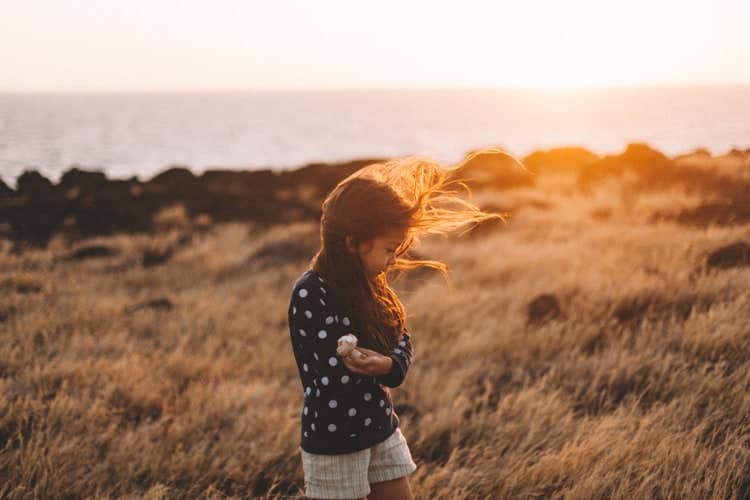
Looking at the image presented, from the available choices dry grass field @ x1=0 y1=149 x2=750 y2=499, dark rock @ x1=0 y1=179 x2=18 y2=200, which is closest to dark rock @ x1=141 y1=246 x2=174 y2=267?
dry grass field @ x1=0 y1=149 x2=750 y2=499

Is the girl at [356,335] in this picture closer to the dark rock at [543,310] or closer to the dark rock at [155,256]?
the dark rock at [543,310]

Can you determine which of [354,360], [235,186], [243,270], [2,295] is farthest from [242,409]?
[235,186]

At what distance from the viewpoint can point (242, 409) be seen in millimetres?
4441

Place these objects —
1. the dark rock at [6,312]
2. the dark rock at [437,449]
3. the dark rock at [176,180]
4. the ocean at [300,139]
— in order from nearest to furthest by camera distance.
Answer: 1. the dark rock at [437,449]
2. the dark rock at [6,312]
3. the dark rock at [176,180]
4. the ocean at [300,139]

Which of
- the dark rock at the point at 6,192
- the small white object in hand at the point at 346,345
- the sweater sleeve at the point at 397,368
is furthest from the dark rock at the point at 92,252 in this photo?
the small white object in hand at the point at 346,345

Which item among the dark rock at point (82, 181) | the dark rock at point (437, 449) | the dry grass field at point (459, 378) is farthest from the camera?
the dark rock at point (82, 181)

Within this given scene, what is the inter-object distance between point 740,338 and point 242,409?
3.49 m

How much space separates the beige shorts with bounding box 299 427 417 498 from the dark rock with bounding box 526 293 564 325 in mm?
3980

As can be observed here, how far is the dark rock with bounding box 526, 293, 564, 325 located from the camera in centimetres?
588

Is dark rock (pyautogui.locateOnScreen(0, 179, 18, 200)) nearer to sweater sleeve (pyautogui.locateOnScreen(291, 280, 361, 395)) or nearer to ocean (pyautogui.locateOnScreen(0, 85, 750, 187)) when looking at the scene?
sweater sleeve (pyautogui.locateOnScreen(291, 280, 361, 395))

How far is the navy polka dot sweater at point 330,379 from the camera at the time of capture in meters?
1.92

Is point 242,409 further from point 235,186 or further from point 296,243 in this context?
point 235,186

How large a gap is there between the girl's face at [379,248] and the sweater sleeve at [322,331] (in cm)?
17

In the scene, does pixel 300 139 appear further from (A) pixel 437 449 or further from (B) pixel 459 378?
(A) pixel 437 449
